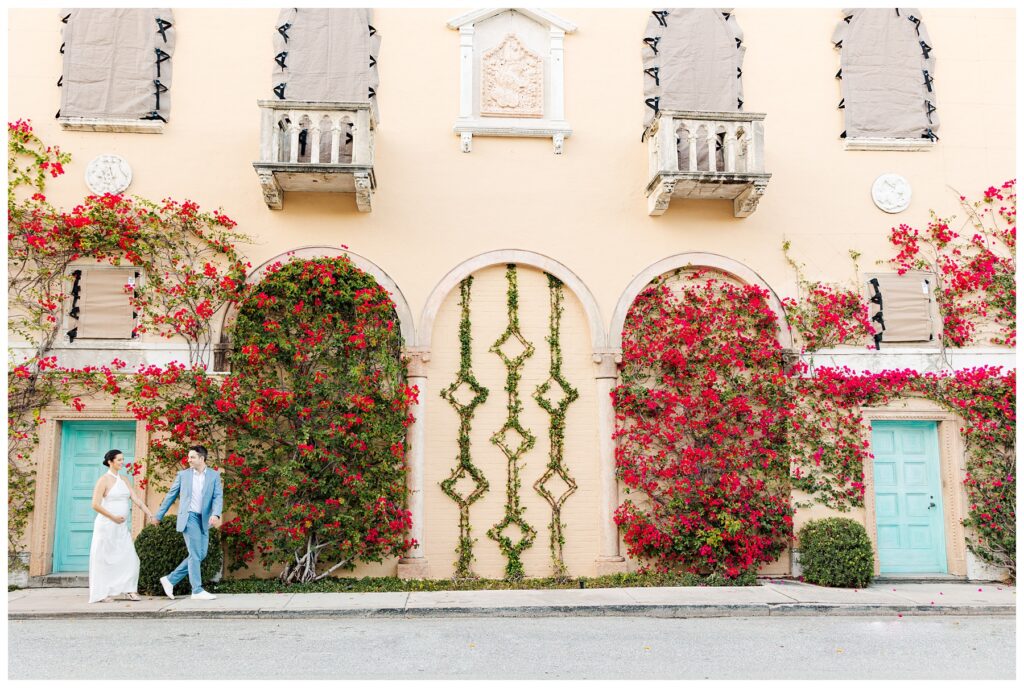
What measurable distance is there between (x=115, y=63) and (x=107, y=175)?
1.53 m

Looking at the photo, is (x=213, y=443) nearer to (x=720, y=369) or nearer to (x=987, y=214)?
(x=720, y=369)

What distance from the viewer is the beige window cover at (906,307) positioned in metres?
10.5

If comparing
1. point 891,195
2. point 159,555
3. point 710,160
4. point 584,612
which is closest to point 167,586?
point 159,555

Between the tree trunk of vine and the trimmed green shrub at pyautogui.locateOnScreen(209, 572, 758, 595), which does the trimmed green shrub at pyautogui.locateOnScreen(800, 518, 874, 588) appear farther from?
the tree trunk of vine

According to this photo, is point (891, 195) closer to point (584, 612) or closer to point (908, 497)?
point (908, 497)

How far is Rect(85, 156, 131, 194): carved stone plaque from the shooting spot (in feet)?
32.9

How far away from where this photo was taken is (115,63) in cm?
1027

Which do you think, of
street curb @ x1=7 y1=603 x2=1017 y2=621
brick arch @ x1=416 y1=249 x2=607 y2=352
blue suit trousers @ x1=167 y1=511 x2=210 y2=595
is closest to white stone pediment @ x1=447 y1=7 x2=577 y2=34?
brick arch @ x1=416 y1=249 x2=607 y2=352

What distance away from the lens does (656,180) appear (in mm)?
10133

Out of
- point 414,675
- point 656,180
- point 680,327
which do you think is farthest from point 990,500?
point 414,675

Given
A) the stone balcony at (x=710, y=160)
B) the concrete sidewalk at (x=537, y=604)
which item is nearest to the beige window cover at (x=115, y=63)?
the concrete sidewalk at (x=537, y=604)

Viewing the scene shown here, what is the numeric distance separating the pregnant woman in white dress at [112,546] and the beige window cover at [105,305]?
198cm

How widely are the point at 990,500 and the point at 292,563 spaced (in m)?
8.90

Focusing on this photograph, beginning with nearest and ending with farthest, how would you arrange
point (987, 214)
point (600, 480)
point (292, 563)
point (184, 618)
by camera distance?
point (184, 618)
point (292, 563)
point (600, 480)
point (987, 214)
